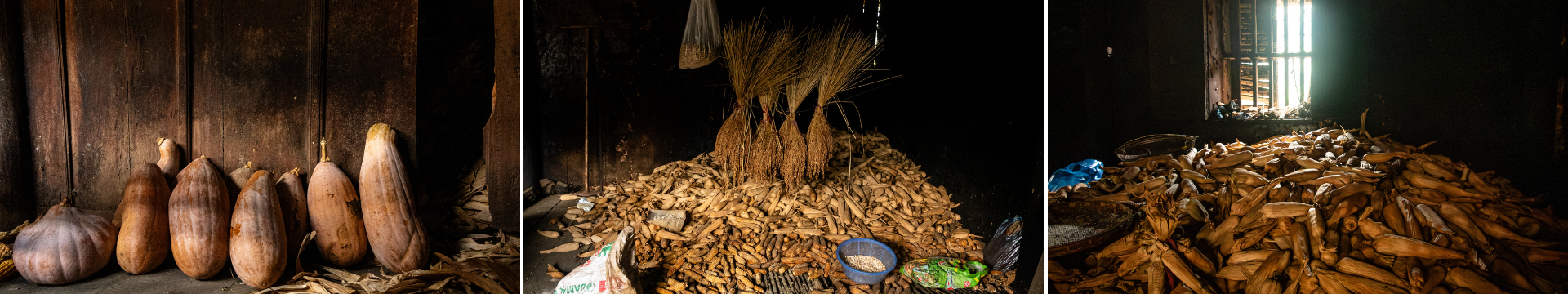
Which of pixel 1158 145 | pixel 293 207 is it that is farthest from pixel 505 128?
pixel 1158 145

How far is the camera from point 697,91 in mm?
2561

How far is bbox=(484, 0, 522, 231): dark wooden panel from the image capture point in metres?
1.95

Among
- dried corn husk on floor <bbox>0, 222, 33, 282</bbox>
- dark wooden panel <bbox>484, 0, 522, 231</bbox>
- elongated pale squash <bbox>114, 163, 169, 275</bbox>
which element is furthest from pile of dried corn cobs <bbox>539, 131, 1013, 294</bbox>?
dried corn husk on floor <bbox>0, 222, 33, 282</bbox>

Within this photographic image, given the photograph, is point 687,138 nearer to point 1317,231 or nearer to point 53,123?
point 1317,231

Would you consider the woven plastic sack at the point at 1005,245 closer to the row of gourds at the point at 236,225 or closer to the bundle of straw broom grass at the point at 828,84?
the bundle of straw broom grass at the point at 828,84

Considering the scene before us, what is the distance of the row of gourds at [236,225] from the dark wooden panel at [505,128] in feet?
0.93

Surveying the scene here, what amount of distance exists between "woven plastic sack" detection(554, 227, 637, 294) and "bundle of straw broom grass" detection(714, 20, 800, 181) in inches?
26.0

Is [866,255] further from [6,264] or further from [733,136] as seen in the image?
[6,264]

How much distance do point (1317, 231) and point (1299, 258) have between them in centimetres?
7

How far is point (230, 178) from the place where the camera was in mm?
1969

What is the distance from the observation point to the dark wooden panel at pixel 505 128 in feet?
6.40

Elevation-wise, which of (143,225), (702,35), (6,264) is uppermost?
(702,35)

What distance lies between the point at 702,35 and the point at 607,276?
3.30 ft

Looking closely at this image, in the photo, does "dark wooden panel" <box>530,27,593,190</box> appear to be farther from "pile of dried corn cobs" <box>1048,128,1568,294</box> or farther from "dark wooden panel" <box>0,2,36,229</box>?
"pile of dried corn cobs" <box>1048,128,1568,294</box>
